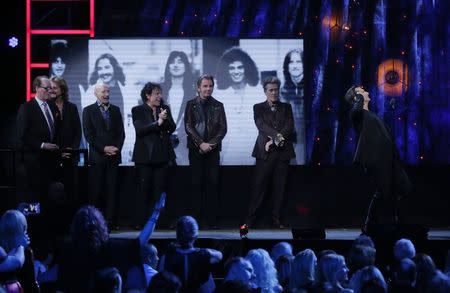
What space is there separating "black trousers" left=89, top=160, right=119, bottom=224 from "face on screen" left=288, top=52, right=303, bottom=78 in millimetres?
2772

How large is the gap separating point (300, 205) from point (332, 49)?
2.17 m

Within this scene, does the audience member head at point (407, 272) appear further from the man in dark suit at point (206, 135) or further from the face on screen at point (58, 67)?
the face on screen at point (58, 67)

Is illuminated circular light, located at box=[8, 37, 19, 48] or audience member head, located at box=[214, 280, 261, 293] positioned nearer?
audience member head, located at box=[214, 280, 261, 293]

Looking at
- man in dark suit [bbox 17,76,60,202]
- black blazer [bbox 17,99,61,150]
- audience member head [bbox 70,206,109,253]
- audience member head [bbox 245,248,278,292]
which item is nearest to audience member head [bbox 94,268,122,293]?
audience member head [bbox 70,206,109,253]

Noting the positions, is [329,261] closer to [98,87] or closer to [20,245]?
[20,245]

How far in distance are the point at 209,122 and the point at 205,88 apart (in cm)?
44

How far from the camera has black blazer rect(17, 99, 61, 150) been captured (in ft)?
34.4

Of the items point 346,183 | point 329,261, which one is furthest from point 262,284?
point 346,183

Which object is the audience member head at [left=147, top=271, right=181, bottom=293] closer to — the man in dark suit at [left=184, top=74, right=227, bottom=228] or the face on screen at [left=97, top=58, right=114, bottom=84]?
the man in dark suit at [left=184, top=74, right=227, bottom=228]

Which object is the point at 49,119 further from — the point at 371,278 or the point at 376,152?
the point at 371,278

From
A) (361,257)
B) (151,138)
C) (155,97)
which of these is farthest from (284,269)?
(155,97)

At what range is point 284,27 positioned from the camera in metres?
13.0

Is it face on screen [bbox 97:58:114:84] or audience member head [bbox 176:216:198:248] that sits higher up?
face on screen [bbox 97:58:114:84]

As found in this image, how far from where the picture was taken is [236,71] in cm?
1287
